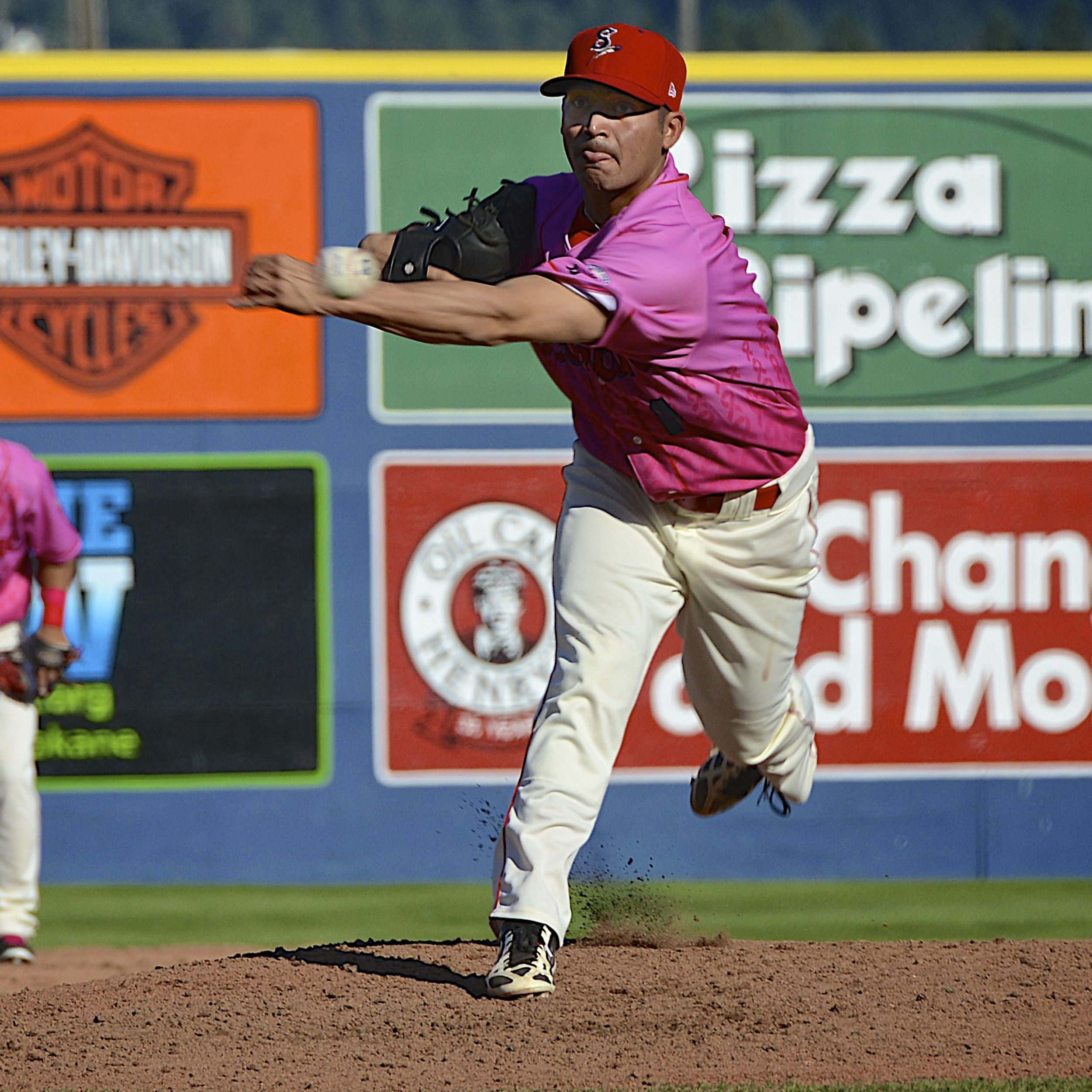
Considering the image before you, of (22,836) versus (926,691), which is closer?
(22,836)

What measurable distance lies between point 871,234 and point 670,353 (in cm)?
358

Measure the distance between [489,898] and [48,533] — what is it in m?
2.24

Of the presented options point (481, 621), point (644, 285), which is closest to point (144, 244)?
point (481, 621)

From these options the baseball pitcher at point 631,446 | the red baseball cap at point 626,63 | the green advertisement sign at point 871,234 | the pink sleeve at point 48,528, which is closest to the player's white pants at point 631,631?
the baseball pitcher at point 631,446

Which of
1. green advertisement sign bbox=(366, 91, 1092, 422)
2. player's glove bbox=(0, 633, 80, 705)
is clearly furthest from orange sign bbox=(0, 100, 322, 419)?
player's glove bbox=(0, 633, 80, 705)

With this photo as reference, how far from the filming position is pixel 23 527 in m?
5.67

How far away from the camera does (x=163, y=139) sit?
21.4 ft

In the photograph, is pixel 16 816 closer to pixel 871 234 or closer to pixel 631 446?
pixel 631 446

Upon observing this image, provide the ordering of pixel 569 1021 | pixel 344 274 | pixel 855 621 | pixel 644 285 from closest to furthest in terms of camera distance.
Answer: pixel 344 274, pixel 644 285, pixel 569 1021, pixel 855 621

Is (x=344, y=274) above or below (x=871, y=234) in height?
below

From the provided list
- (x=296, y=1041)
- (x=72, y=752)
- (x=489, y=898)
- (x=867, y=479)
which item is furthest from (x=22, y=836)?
(x=867, y=479)

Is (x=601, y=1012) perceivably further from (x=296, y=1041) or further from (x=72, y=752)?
(x=72, y=752)

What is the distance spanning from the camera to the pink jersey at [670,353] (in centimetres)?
320

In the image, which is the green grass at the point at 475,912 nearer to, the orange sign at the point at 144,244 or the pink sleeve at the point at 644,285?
the orange sign at the point at 144,244
